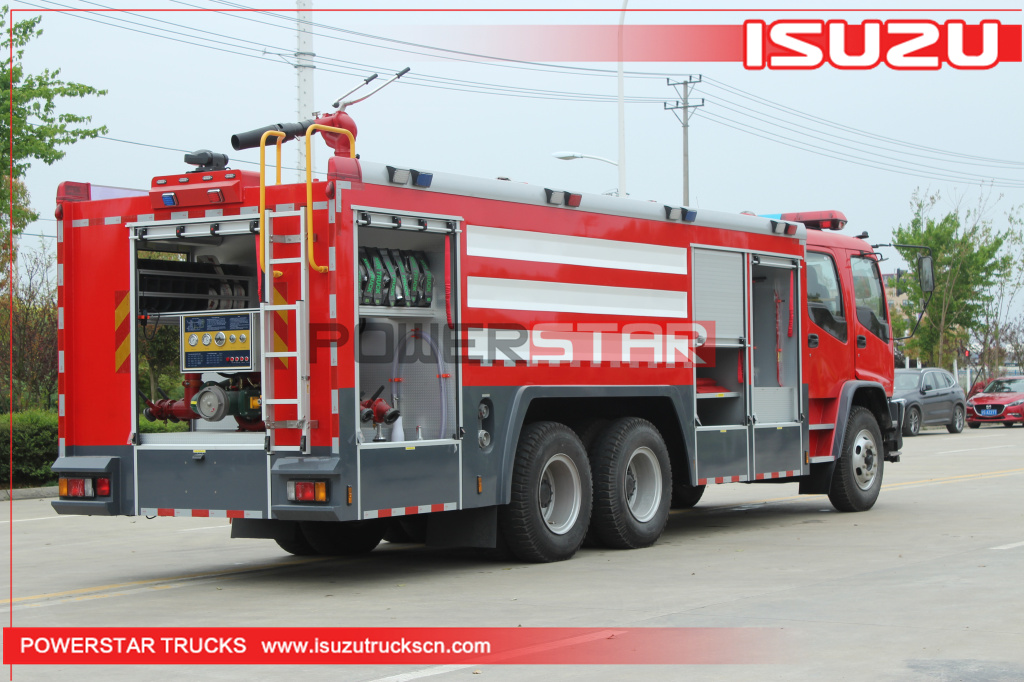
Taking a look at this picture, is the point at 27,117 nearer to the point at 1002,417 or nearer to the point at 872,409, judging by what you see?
the point at 872,409

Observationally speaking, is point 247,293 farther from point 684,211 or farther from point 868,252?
point 868,252

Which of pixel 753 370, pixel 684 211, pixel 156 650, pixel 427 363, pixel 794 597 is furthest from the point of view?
pixel 753 370

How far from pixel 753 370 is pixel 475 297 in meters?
3.95

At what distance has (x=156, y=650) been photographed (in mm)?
7234

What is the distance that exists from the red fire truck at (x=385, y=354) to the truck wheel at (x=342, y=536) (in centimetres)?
2

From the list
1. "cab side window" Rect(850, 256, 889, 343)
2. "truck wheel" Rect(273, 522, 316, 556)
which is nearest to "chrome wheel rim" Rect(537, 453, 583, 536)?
"truck wheel" Rect(273, 522, 316, 556)

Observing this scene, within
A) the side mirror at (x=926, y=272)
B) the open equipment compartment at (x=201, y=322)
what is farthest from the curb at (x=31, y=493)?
the side mirror at (x=926, y=272)

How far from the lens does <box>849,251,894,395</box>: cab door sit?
14492 mm

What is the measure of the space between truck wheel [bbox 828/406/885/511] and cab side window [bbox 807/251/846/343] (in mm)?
985

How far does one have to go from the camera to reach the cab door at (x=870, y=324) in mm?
14492

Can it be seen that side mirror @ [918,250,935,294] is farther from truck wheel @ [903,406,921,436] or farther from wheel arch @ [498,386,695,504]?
truck wheel @ [903,406,921,436]

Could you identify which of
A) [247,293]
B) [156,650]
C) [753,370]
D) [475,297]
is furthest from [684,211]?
[156,650]

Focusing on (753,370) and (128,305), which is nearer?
(128,305)

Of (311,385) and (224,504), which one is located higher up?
(311,385)
